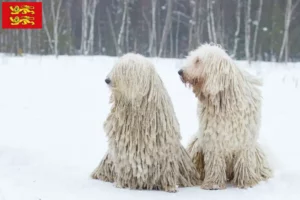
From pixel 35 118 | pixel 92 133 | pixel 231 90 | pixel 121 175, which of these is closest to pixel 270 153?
pixel 231 90

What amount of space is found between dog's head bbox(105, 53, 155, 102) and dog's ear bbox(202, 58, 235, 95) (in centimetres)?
46

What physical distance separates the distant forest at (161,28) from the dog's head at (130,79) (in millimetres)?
13893

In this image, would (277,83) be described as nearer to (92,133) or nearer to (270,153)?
(92,133)

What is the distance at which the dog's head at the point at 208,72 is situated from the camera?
14.2 ft

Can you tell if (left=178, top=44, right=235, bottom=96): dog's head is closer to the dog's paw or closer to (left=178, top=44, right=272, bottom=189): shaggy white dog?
(left=178, top=44, right=272, bottom=189): shaggy white dog

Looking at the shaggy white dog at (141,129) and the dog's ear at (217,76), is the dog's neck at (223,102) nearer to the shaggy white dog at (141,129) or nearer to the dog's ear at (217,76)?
the dog's ear at (217,76)

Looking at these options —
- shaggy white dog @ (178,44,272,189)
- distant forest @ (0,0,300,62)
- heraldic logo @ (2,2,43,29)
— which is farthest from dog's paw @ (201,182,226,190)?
distant forest @ (0,0,300,62)

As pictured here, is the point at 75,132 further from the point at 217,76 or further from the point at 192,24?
the point at 192,24

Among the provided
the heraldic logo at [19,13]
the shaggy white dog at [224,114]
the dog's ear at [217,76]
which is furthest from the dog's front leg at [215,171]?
the heraldic logo at [19,13]

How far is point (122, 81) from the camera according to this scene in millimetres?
4203

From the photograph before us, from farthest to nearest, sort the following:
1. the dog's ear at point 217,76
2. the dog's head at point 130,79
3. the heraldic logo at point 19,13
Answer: the heraldic logo at point 19,13 < the dog's ear at point 217,76 < the dog's head at point 130,79

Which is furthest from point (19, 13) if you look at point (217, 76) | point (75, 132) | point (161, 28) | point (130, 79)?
point (161, 28)

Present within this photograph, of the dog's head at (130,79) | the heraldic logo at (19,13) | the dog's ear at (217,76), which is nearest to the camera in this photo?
the dog's head at (130,79)

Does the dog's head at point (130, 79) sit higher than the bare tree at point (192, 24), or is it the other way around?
the bare tree at point (192, 24)
